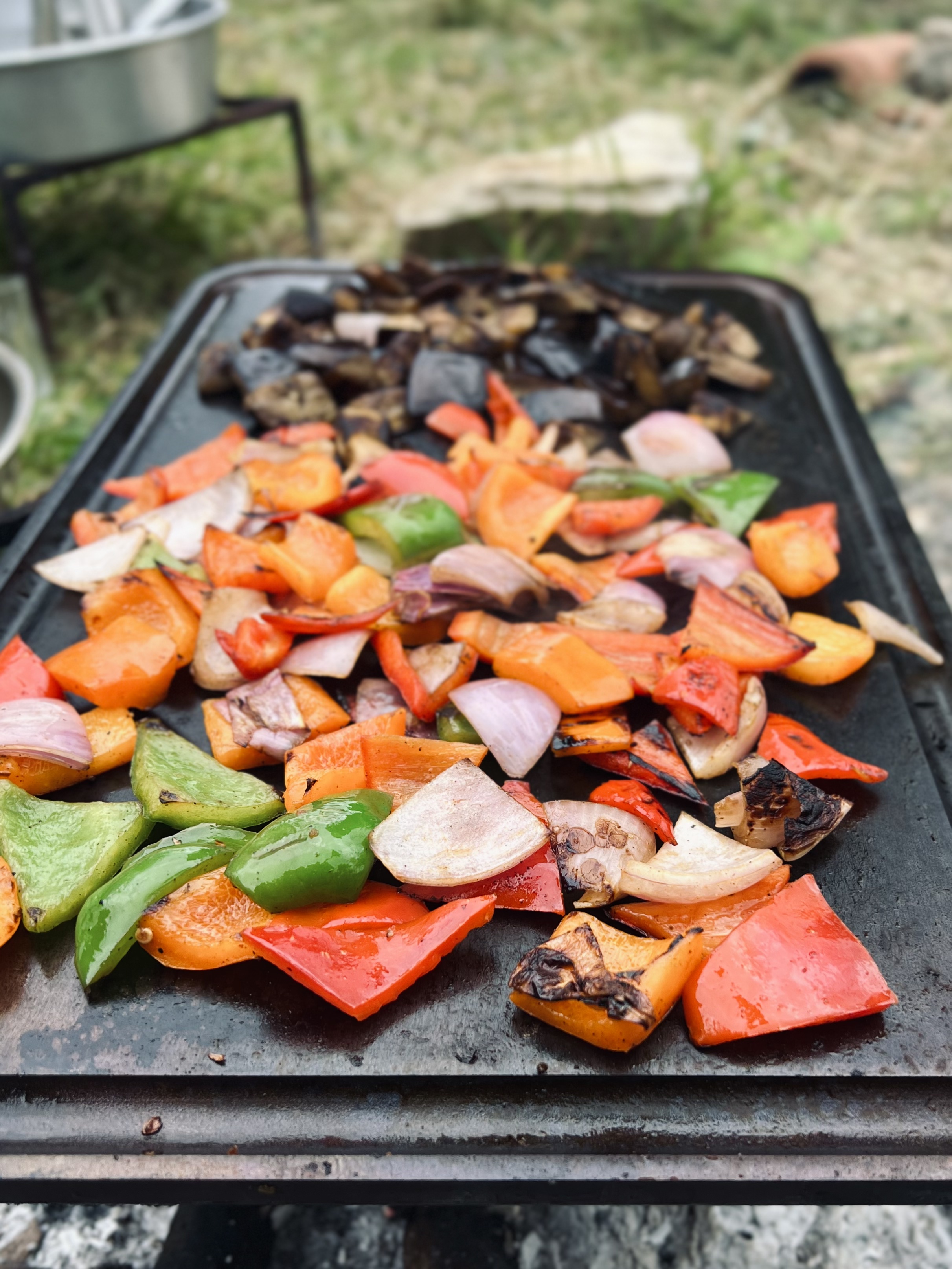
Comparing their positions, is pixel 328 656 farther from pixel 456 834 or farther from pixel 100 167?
pixel 100 167

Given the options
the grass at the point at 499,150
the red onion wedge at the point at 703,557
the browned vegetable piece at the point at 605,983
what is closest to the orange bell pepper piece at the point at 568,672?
the red onion wedge at the point at 703,557

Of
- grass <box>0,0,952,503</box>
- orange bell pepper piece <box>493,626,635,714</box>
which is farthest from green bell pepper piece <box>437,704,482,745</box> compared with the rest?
grass <box>0,0,952,503</box>

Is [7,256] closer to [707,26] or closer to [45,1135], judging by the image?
[45,1135]

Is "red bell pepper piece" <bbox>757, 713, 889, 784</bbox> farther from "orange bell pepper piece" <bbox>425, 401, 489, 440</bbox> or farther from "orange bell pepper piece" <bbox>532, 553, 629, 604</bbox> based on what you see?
"orange bell pepper piece" <bbox>425, 401, 489, 440</bbox>

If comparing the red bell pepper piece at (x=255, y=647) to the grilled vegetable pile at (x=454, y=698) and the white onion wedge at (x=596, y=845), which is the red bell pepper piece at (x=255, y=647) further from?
the white onion wedge at (x=596, y=845)

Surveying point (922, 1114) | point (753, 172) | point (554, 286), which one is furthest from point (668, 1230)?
point (753, 172)
